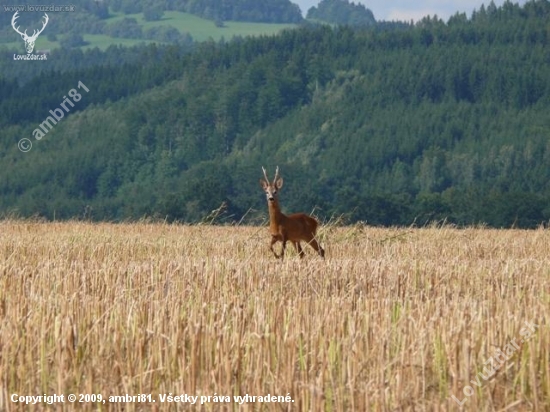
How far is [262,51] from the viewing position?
160125mm

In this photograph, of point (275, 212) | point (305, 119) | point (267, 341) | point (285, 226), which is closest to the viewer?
point (267, 341)

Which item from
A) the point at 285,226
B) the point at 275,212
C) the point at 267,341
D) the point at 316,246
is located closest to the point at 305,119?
the point at 316,246

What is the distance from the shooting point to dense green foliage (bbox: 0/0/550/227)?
107m

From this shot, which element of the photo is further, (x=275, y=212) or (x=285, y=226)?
(x=285, y=226)

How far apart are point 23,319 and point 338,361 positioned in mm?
2101

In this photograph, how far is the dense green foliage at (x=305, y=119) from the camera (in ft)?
351

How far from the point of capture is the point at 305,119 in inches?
5207

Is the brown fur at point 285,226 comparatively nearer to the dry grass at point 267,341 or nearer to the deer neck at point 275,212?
the deer neck at point 275,212

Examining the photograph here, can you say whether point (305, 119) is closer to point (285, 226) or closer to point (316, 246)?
point (316, 246)

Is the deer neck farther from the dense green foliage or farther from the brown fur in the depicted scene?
the dense green foliage

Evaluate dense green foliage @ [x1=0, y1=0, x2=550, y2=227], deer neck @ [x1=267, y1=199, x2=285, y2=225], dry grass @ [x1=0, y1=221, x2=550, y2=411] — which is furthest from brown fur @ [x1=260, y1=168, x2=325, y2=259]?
dense green foliage @ [x1=0, y1=0, x2=550, y2=227]

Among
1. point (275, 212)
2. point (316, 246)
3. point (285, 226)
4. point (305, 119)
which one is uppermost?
point (275, 212)

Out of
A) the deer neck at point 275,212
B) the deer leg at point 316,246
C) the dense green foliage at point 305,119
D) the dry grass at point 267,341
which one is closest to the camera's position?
the dry grass at point 267,341

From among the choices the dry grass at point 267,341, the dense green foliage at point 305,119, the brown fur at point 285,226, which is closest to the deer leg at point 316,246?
the brown fur at point 285,226
